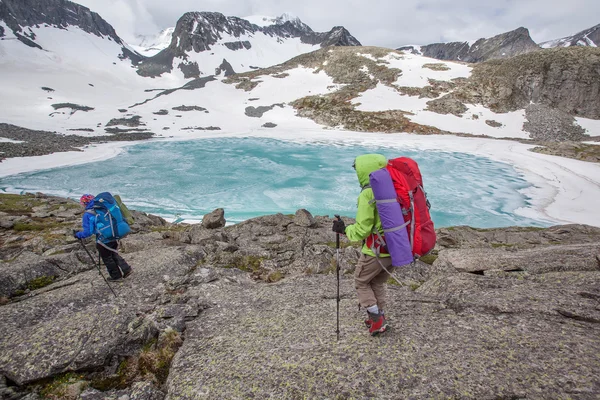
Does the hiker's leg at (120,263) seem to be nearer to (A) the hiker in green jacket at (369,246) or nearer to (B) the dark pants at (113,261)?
(B) the dark pants at (113,261)

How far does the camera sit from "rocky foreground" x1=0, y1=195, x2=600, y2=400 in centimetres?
408

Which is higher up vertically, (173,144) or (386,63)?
(386,63)

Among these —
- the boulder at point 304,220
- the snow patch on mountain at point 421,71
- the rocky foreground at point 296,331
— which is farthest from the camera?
the snow patch on mountain at point 421,71

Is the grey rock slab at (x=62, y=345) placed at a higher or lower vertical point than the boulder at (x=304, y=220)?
higher

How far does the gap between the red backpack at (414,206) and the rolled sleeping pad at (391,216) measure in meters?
0.11

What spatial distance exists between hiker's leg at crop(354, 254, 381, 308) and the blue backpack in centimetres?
656

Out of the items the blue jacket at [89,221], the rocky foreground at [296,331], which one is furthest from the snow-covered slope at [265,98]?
the rocky foreground at [296,331]

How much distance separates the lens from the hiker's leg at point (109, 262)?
786 centimetres

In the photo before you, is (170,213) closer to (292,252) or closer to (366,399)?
(292,252)

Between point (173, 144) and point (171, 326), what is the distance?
51111 mm

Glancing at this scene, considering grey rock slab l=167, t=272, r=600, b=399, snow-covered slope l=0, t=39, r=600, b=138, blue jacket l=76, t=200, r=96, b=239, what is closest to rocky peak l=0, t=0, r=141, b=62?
snow-covered slope l=0, t=39, r=600, b=138

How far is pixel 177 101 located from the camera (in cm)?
8525

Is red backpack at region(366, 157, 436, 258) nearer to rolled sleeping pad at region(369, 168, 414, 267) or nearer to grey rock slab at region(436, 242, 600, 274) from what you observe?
rolled sleeping pad at region(369, 168, 414, 267)

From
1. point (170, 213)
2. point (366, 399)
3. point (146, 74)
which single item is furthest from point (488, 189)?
point (146, 74)
